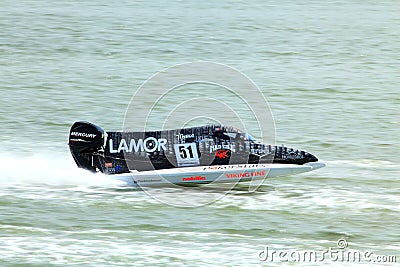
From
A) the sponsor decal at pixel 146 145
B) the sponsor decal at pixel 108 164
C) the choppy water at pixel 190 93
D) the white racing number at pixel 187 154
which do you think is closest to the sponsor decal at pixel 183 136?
the white racing number at pixel 187 154

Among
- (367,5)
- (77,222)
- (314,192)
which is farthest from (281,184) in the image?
(367,5)

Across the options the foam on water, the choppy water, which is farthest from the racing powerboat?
the foam on water

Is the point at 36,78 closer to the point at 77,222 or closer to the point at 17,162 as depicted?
the point at 17,162

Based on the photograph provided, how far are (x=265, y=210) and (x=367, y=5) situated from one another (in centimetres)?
1983

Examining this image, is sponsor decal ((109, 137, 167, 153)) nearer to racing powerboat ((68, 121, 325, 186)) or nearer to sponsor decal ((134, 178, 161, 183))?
racing powerboat ((68, 121, 325, 186))

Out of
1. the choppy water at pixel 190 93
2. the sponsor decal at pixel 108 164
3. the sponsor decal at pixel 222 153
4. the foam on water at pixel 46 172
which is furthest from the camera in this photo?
the foam on water at pixel 46 172

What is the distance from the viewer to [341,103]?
1892cm

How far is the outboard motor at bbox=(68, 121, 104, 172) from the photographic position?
1262cm

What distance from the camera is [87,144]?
12648mm

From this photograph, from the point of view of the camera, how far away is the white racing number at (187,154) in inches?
489

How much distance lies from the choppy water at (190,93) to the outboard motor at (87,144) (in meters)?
0.23

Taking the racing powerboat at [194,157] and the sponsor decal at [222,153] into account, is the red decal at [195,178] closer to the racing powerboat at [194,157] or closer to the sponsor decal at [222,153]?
the racing powerboat at [194,157]

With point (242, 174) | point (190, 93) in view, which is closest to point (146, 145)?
point (242, 174)

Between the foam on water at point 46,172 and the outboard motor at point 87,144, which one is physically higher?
the outboard motor at point 87,144
